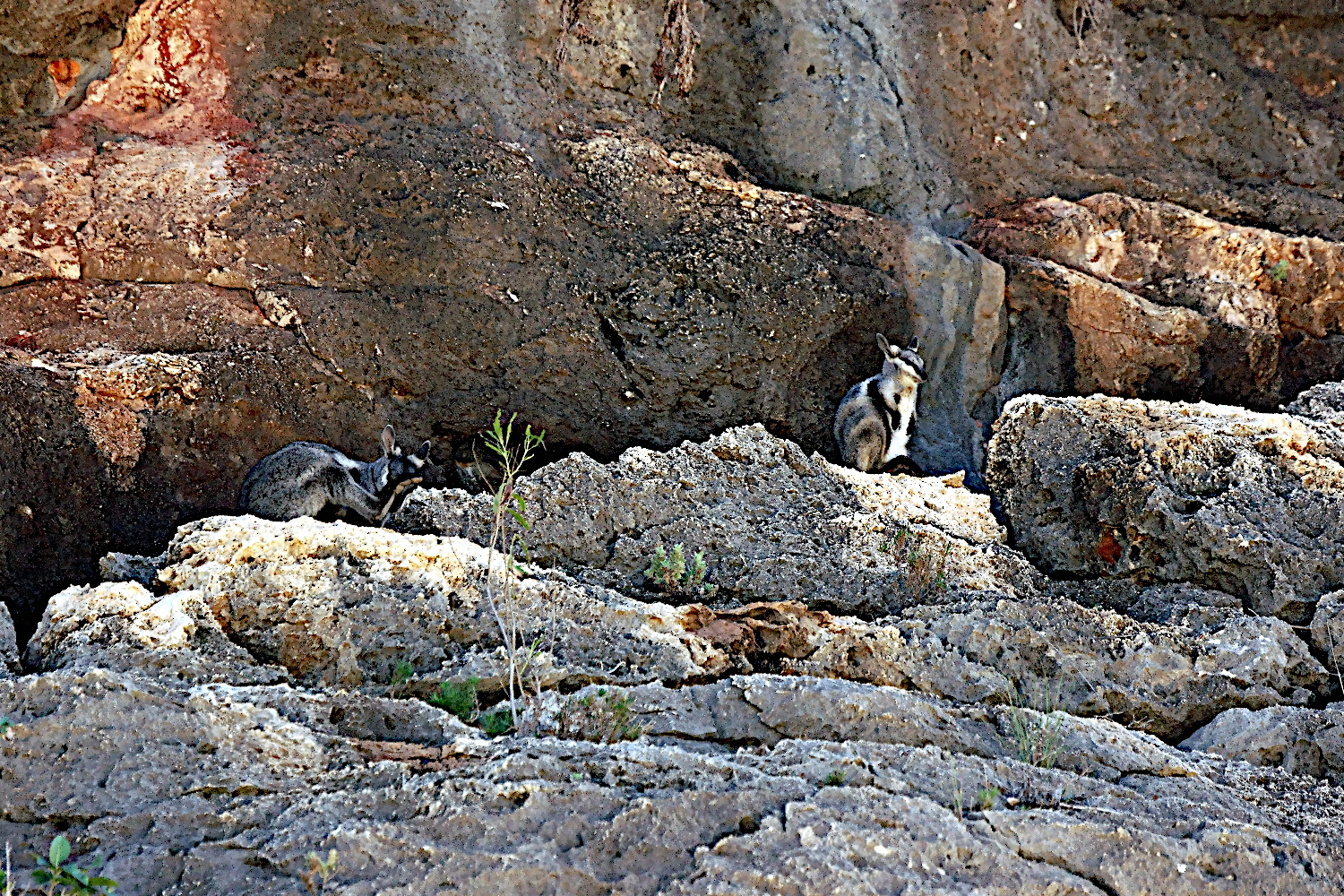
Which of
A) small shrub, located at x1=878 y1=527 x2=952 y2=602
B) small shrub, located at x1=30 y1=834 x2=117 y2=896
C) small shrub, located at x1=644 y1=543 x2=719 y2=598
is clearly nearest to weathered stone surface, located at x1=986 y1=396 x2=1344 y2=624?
small shrub, located at x1=878 y1=527 x2=952 y2=602

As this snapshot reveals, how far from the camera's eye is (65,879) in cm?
241

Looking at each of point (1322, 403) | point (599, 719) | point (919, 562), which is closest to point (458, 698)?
point (599, 719)

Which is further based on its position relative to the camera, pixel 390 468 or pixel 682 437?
pixel 682 437

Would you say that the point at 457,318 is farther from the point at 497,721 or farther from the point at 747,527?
the point at 497,721

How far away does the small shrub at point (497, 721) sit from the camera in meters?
3.50

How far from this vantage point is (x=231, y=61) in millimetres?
8109

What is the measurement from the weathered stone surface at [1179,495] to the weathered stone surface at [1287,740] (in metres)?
0.80

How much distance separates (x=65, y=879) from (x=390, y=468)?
4.40 metres

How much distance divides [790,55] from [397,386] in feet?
14.9

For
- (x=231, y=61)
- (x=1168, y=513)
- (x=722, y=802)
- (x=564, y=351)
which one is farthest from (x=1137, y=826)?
(x=231, y=61)

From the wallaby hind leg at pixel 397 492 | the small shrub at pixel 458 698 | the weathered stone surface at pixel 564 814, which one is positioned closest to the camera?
the weathered stone surface at pixel 564 814

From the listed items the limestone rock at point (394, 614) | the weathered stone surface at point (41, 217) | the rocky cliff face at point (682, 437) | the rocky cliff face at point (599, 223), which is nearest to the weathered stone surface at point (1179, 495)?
the rocky cliff face at point (682, 437)

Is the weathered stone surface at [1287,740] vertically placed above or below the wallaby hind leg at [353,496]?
above

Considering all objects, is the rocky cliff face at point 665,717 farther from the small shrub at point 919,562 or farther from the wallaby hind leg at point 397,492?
the wallaby hind leg at point 397,492
